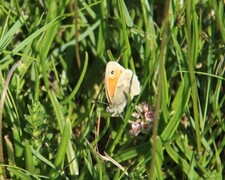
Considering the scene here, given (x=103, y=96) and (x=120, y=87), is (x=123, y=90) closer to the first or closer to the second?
(x=120, y=87)

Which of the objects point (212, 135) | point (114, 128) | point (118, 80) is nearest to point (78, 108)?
point (114, 128)

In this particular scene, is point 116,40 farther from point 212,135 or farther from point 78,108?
point 212,135

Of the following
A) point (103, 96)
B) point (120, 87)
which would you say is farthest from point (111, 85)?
point (103, 96)

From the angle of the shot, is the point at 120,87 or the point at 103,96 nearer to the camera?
the point at 120,87

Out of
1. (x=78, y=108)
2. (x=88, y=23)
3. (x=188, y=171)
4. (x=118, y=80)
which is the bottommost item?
(x=188, y=171)
